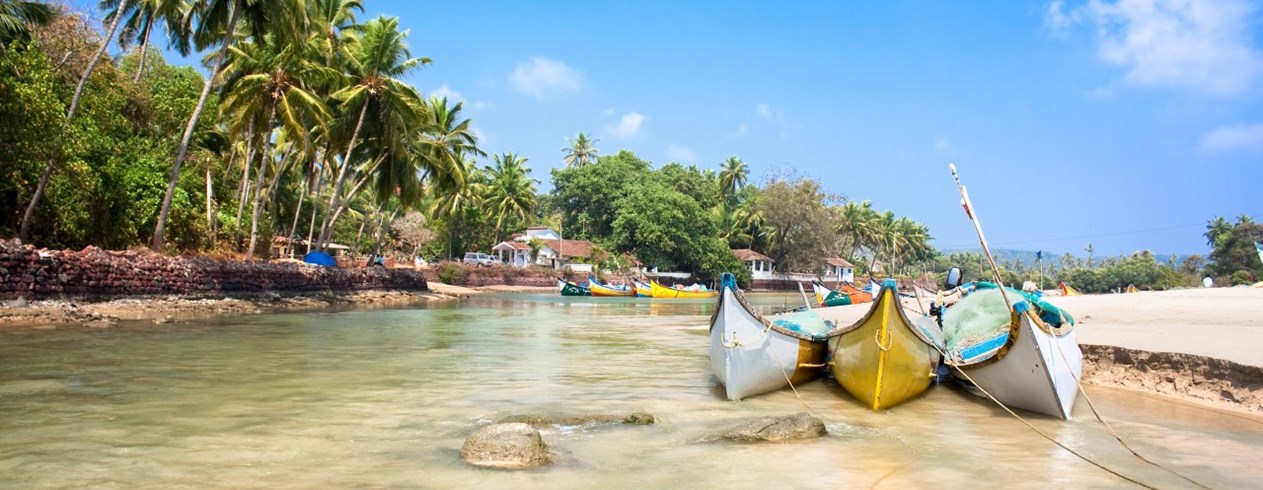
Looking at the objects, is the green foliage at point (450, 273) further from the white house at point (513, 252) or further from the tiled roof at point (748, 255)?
the tiled roof at point (748, 255)

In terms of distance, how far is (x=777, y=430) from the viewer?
21.7 feet

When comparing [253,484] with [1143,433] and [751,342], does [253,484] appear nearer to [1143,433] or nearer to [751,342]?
[751,342]

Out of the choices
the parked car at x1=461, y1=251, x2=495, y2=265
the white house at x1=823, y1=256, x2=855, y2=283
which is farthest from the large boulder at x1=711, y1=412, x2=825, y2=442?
the white house at x1=823, y1=256, x2=855, y2=283

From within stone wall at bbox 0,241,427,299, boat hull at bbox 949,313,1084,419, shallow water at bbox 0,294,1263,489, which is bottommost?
shallow water at bbox 0,294,1263,489

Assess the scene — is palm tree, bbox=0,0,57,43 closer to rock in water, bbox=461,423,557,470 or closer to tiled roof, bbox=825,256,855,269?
rock in water, bbox=461,423,557,470

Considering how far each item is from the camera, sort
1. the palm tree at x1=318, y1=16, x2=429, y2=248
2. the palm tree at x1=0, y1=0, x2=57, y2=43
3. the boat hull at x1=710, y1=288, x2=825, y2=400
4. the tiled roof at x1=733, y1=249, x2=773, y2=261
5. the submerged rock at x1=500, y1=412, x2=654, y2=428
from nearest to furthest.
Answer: the submerged rock at x1=500, y1=412, x2=654, y2=428 → the boat hull at x1=710, y1=288, x2=825, y2=400 → the palm tree at x1=0, y1=0, x2=57, y2=43 → the palm tree at x1=318, y1=16, x2=429, y2=248 → the tiled roof at x1=733, y1=249, x2=773, y2=261

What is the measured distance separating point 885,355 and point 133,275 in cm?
1928

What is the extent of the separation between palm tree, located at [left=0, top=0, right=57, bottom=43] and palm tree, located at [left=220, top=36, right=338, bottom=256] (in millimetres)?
5881

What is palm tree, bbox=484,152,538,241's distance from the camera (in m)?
55.5

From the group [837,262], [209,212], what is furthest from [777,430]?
[837,262]

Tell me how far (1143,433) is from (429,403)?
7132 mm

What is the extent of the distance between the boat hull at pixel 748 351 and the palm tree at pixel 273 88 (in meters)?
20.7

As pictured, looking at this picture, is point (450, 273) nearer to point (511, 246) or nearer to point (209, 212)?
point (511, 246)

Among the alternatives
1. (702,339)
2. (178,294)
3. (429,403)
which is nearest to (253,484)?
(429,403)
